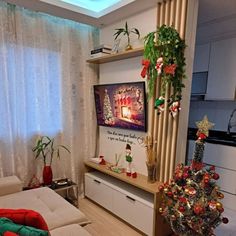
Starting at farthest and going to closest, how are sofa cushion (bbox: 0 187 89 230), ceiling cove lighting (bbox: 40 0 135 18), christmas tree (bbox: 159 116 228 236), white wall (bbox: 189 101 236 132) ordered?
white wall (bbox: 189 101 236 132) < ceiling cove lighting (bbox: 40 0 135 18) < sofa cushion (bbox: 0 187 89 230) < christmas tree (bbox: 159 116 228 236)

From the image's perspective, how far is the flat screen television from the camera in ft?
7.76

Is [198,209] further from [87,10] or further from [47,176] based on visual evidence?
[87,10]

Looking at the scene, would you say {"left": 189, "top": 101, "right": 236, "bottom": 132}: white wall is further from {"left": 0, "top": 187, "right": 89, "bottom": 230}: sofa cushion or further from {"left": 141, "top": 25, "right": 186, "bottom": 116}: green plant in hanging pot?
{"left": 0, "top": 187, "right": 89, "bottom": 230}: sofa cushion

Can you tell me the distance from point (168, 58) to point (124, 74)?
33.5 inches

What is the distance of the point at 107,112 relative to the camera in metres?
2.86

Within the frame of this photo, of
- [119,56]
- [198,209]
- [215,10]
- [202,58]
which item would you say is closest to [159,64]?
[119,56]

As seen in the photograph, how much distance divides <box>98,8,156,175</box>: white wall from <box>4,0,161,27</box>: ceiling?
0.09m

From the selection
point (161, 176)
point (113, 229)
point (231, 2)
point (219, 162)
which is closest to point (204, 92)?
point (219, 162)

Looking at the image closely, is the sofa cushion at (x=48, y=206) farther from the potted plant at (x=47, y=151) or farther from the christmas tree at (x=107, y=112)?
the christmas tree at (x=107, y=112)

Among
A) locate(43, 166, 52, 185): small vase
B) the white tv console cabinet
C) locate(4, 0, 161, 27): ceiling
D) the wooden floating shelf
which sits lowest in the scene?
the white tv console cabinet

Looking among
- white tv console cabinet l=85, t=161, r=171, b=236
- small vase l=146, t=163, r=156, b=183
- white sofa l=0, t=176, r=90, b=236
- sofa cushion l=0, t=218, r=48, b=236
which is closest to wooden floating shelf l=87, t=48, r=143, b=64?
small vase l=146, t=163, r=156, b=183

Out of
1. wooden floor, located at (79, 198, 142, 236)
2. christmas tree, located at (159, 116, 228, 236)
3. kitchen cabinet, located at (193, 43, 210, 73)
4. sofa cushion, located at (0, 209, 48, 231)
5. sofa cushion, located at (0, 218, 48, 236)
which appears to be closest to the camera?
sofa cushion, located at (0, 218, 48, 236)

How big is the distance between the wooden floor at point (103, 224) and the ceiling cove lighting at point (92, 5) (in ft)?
8.24

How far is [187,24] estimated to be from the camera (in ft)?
6.38
